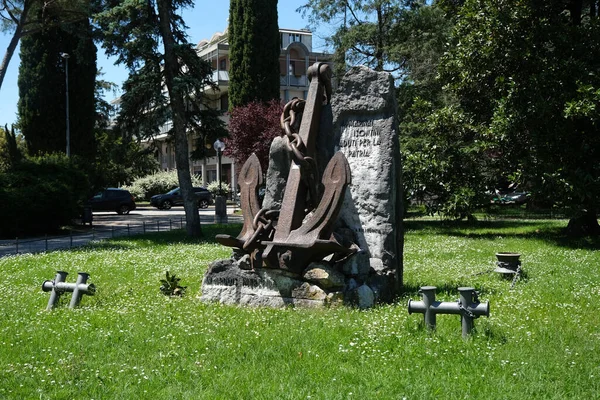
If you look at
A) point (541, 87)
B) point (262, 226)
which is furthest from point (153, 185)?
point (262, 226)

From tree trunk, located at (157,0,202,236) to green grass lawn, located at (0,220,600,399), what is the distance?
976 cm

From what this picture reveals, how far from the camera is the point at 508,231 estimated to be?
20594 millimetres

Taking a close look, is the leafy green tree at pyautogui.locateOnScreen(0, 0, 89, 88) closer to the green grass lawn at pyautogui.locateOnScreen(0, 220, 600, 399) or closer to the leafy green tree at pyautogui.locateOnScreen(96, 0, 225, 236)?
the leafy green tree at pyautogui.locateOnScreen(96, 0, 225, 236)

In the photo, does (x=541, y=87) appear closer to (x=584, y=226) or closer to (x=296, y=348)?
(x=584, y=226)

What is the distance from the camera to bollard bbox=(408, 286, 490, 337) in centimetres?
626

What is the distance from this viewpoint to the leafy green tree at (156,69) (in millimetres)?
19422

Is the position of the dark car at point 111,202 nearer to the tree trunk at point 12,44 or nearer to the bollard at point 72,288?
the tree trunk at point 12,44

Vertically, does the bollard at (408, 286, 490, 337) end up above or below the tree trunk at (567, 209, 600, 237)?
above

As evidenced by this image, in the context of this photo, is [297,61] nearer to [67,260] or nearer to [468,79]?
[468,79]

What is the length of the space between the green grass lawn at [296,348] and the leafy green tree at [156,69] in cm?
1013

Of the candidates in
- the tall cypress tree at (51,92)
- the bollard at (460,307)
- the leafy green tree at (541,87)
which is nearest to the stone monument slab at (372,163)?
the bollard at (460,307)

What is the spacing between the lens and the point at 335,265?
816 centimetres

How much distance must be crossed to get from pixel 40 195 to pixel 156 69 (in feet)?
21.2

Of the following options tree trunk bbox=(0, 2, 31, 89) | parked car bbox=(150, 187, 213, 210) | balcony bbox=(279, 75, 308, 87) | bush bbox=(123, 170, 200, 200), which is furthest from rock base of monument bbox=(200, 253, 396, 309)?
bush bbox=(123, 170, 200, 200)
